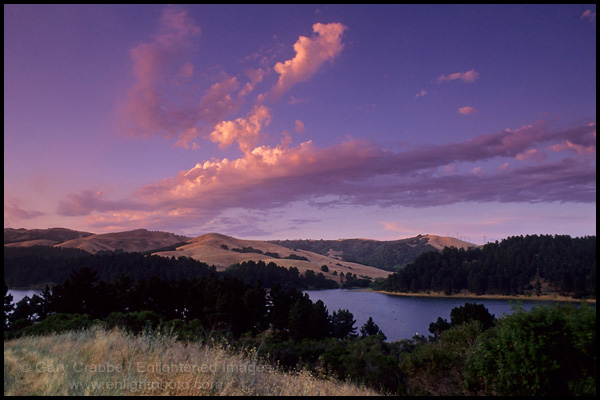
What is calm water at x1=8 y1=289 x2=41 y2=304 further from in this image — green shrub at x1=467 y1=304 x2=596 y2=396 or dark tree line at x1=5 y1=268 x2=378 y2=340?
green shrub at x1=467 y1=304 x2=596 y2=396

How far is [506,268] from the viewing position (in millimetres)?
130750

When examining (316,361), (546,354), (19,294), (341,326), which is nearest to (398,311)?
(341,326)

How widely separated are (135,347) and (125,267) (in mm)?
120672

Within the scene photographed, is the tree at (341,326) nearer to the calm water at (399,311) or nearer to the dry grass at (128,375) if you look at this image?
the calm water at (399,311)

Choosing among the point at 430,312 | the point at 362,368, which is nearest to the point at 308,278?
the point at 430,312

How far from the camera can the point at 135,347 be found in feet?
32.6

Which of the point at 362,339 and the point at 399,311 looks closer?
the point at 362,339

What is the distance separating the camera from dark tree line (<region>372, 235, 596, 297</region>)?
362ft

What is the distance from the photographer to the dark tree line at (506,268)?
11044 cm

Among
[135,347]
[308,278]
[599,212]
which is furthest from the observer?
[308,278]

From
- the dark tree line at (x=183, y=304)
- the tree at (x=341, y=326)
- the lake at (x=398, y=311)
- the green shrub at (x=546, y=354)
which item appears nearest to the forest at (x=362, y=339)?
the green shrub at (x=546, y=354)

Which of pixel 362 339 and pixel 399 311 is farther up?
pixel 362 339

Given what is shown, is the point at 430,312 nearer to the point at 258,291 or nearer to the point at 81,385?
the point at 258,291

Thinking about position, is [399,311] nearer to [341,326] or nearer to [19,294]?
[341,326]
